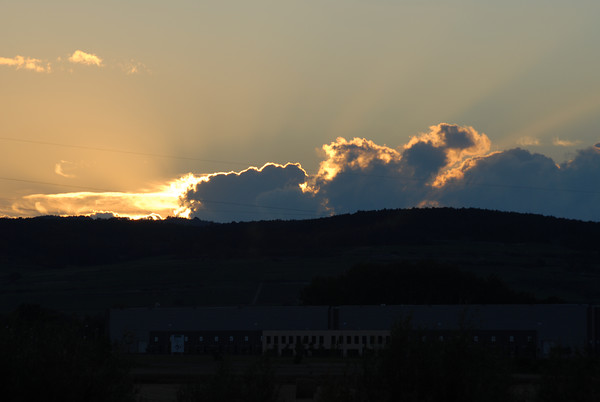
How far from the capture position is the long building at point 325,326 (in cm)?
12206

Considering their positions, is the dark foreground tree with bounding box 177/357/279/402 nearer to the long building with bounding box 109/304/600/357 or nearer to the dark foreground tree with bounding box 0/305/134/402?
the dark foreground tree with bounding box 0/305/134/402

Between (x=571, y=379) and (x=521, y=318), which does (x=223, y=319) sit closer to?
(x=521, y=318)

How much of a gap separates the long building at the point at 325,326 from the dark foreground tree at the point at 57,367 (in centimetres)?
9169

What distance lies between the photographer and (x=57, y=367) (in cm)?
2964

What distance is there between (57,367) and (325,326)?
10322 centimetres

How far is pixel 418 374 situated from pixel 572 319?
9845 centimetres

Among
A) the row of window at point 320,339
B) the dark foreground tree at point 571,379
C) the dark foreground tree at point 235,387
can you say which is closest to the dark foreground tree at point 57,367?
the dark foreground tree at point 235,387

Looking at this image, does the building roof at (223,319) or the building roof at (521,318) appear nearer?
the building roof at (521,318)

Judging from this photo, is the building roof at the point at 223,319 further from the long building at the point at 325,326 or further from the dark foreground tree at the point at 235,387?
the dark foreground tree at the point at 235,387

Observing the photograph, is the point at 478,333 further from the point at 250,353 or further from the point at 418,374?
the point at 418,374

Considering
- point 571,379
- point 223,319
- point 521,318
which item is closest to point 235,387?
point 571,379

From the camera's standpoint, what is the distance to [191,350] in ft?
441

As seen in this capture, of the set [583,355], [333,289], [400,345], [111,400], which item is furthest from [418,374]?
[333,289]

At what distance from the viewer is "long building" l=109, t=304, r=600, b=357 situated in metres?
122
